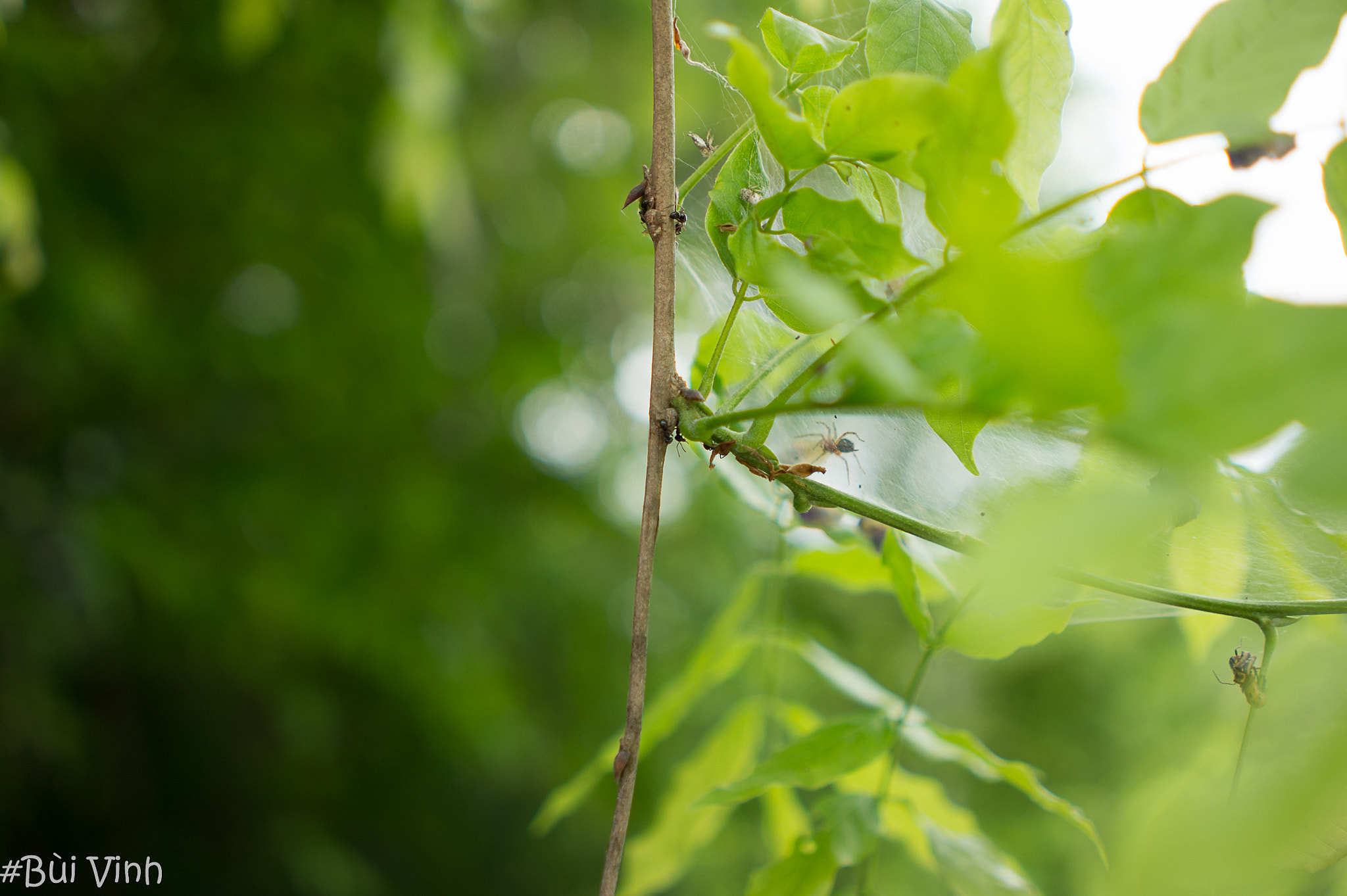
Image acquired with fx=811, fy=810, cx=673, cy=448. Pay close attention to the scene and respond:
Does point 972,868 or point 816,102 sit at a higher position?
point 816,102

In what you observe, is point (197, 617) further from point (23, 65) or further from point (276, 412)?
point (23, 65)

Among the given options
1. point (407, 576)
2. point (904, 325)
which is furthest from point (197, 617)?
point (904, 325)

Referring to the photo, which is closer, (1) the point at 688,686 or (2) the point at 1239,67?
(2) the point at 1239,67

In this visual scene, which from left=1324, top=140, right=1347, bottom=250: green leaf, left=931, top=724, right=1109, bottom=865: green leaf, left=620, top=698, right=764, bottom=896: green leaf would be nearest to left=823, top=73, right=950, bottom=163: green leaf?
left=1324, top=140, right=1347, bottom=250: green leaf

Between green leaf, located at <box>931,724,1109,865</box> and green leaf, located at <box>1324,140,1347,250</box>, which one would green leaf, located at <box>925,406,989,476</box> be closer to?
green leaf, located at <box>1324,140,1347,250</box>

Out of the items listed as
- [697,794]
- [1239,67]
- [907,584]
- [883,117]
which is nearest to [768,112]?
[883,117]

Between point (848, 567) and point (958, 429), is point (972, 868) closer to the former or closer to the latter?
point (848, 567)
